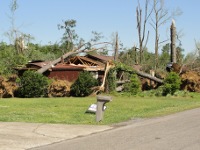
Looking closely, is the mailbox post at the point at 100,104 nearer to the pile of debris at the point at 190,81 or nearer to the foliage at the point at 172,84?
the foliage at the point at 172,84

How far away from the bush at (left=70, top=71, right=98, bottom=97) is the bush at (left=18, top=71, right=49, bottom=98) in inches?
79.5

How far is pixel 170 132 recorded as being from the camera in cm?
1137

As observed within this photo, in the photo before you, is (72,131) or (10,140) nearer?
(10,140)

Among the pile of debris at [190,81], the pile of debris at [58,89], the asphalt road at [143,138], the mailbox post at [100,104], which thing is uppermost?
the pile of debris at [190,81]

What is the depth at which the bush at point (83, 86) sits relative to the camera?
27.5 metres

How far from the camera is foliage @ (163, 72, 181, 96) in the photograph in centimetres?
2736

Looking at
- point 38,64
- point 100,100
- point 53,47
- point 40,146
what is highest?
point 53,47

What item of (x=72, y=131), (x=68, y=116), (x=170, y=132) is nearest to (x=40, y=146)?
(x=72, y=131)

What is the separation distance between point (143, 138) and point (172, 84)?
57.6 ft

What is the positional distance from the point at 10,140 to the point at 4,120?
3776 mm

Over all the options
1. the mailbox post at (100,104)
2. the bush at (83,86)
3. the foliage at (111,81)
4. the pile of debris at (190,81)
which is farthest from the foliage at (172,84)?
the mailbox post at (100,104)

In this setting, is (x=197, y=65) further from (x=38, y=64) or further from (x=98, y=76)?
(x=38, y=64)

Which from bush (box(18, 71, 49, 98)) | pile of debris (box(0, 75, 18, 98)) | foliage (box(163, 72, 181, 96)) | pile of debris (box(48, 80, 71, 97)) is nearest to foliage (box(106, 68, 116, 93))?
pile of debris (box(48, 80, 71, 97))

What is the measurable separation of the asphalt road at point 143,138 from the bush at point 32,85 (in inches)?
571
